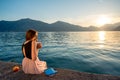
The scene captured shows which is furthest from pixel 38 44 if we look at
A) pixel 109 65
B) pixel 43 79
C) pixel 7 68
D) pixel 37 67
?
pixel 109 65

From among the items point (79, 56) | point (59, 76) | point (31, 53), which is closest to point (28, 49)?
point (31, 53)

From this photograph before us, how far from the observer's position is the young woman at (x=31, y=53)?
20.0 ft

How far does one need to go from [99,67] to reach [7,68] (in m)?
7.72

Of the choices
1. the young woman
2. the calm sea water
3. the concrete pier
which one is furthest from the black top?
the calm sea water

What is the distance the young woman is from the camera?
20.0ft

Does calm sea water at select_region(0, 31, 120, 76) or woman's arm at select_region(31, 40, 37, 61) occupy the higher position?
woman's arm at select_region(31, 40, 37, 61)

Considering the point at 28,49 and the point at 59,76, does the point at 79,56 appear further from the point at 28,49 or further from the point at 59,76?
the point at 28,49

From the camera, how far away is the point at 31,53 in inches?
242

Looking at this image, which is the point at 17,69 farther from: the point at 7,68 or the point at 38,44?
the point at 38,44

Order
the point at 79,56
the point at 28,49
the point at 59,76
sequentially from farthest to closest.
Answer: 1. the point at 79,56
2. the point at 59,76
3. the point at 28,49

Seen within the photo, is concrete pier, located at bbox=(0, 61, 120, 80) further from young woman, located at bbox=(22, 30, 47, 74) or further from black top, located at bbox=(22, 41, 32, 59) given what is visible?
black top, located at bbox=(22, 41, 32, 59)

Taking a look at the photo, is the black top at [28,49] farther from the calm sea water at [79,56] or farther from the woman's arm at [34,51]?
the calm sea water at [79,56]

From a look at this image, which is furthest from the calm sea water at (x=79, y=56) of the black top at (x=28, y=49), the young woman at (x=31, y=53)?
the black top at (x=28, y=49)

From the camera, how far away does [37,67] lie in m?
6.46
